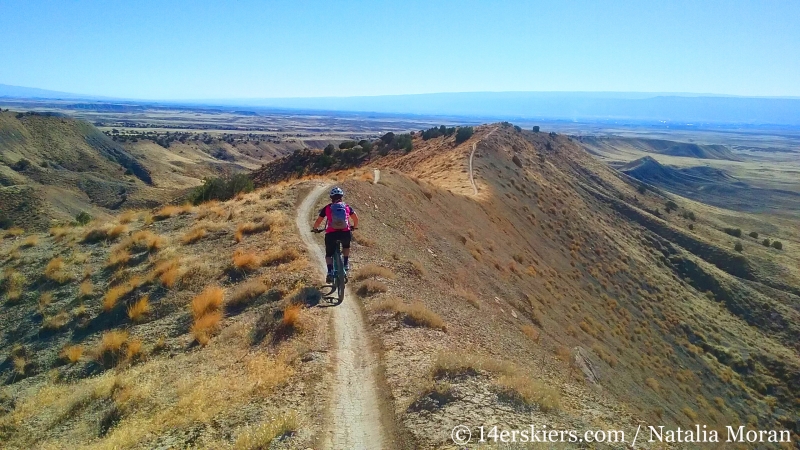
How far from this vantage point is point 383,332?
10.3 meters

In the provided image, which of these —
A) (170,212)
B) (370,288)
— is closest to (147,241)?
(170,212)

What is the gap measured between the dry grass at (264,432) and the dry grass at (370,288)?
5.53 metres

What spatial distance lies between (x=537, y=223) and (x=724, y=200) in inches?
4345

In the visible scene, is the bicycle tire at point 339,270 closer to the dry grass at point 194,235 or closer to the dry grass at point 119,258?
the dry grass at point 194,235

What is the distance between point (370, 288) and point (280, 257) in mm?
3292

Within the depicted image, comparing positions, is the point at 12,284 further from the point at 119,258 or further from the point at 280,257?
the point at 280,257

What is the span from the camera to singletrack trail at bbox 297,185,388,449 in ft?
21.9

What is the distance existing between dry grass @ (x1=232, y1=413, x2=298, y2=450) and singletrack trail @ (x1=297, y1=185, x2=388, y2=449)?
549 mm

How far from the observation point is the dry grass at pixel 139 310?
12.0 meters

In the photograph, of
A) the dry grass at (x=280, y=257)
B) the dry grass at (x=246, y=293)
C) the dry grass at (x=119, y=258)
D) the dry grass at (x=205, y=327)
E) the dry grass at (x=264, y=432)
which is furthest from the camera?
the dry grass at (x=119, y=258)

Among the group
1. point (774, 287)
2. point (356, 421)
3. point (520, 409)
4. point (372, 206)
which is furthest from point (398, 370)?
point (774, 287)

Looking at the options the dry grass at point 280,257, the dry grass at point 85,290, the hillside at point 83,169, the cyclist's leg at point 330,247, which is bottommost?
the hillside at point 83,169

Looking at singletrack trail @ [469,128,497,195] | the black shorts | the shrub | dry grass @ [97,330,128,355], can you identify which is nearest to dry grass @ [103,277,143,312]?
dry grass @ [97,330,128,355]

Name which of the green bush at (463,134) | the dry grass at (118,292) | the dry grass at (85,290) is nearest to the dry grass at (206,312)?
the dry grass at (118,292)
